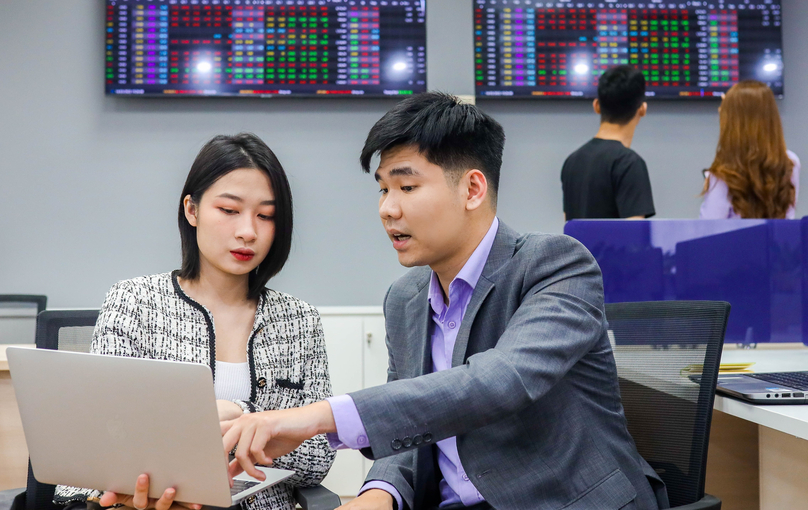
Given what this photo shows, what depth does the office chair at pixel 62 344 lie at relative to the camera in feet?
3.91

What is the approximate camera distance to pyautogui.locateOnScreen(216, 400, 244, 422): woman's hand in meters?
1.08

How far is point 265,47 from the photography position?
9.76 feet

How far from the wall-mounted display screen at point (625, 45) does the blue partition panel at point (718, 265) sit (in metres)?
1.39

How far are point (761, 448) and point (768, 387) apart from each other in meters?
0.15

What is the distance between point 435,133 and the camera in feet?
3.66

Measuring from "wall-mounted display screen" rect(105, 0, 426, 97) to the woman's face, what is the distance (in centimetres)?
177

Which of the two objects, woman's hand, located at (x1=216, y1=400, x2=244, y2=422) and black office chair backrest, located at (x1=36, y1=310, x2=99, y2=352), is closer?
woman's hand, located at (x1=216, y1=400, x2=244, y2=422)

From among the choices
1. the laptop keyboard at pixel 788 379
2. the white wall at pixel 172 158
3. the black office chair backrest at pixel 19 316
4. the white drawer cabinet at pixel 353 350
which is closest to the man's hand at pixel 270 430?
the laptop keyboard at pixel 788 379

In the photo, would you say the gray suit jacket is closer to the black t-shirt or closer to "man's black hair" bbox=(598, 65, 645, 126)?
the black t-shirt

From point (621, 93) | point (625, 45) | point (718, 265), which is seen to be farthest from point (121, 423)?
point (625, 45)

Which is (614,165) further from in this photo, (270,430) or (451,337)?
(270,430)

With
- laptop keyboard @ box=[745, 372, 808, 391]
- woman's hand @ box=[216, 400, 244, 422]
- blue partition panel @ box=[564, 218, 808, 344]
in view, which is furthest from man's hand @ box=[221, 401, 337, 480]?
blue partition panel @ box=[564, 218, 808, 344]

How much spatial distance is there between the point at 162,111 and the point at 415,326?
228 cm

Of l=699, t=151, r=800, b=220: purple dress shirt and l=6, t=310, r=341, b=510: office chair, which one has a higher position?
l=699, t=151, r=800, b=220: purple dress shirt
